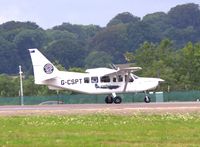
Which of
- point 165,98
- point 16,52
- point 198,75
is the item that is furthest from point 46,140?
point 16,52

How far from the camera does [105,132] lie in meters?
20.8

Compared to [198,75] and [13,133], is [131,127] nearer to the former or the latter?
[13,133]

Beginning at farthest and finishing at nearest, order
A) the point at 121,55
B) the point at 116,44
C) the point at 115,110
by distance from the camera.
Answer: the point at 116,44
the point at 121,55
the point at 115,110

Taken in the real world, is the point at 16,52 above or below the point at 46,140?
above

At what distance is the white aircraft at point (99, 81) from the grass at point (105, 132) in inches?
1291

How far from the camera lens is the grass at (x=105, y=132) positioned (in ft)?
58.5

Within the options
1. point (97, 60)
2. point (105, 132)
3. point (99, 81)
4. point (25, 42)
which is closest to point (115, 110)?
point (105, 132)

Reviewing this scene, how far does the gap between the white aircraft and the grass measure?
3278cm

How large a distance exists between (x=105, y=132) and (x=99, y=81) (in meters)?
39.5

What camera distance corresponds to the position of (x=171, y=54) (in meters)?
98.2

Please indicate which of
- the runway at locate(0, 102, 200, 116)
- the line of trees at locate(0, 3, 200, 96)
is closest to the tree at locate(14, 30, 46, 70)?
the line of trees at locate(0, 3, 200, 96)

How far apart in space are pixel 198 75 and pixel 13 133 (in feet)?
231

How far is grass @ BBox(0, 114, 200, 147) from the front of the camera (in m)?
17.8

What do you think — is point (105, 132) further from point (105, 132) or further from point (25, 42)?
point (25, 42)
